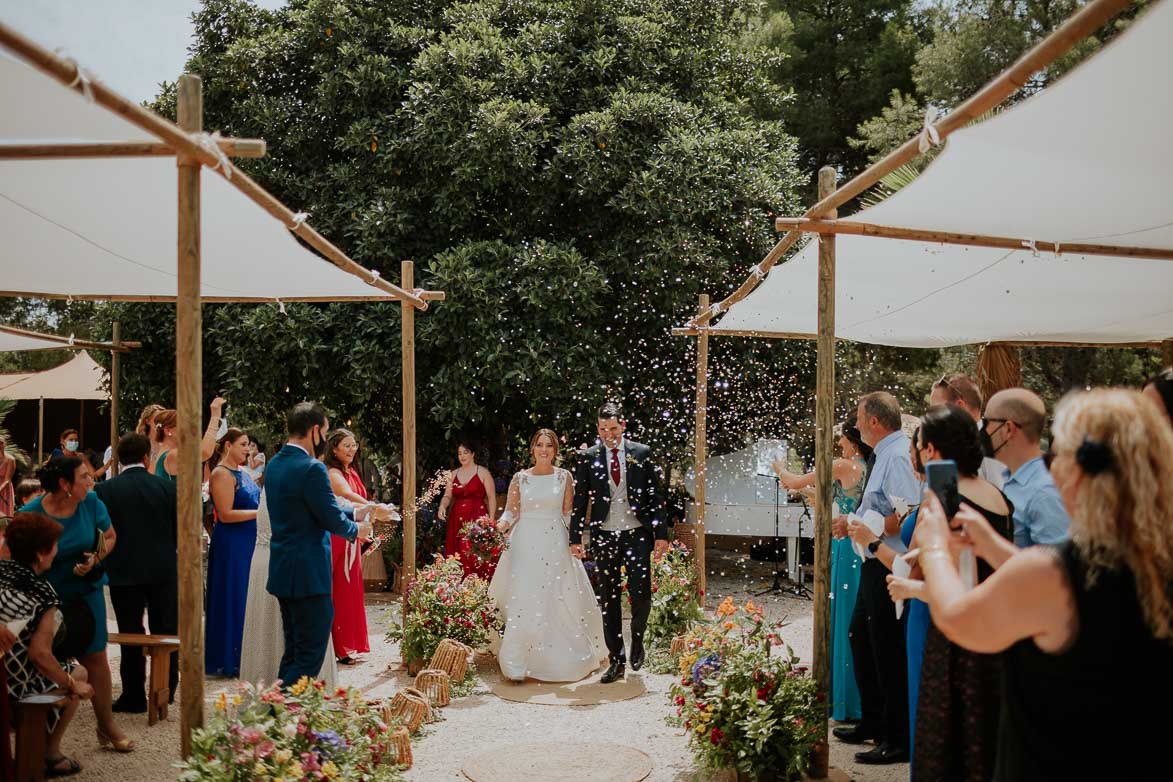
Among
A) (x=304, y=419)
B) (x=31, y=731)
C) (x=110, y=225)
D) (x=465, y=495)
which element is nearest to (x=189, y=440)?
(x=304, y=419)

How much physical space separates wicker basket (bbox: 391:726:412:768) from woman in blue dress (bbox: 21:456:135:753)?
1.56 metres

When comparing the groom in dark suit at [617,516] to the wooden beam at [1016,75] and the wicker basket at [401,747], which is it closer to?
the wicker basket at [401,747]

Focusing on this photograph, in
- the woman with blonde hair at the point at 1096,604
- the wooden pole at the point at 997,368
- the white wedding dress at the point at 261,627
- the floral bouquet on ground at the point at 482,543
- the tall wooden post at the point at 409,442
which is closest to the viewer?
the woman with blonde hair at the point at 1096,604

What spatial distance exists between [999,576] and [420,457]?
1106cm

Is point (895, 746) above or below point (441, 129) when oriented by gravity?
below

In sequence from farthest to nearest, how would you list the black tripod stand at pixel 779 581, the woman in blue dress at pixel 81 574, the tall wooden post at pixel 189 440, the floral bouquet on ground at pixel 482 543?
the black tripod stand at pixel 779 581, the floral bouquet on ground at pixel 482 543, the woman in blue dress at pixel 81 574, the tall wooden post at pixel 189 440

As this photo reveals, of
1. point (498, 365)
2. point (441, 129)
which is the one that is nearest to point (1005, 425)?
point (498, 365)

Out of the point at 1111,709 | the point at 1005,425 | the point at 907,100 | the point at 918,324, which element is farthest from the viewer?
the point at 907,100

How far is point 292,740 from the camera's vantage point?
159 inches

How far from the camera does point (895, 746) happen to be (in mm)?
5148

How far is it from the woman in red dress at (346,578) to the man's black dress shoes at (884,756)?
382 cm

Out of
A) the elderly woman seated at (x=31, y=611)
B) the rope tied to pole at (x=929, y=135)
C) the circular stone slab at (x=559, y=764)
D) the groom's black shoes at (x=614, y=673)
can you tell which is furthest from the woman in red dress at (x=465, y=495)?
the rope tied to pole at (x=929, y=135)

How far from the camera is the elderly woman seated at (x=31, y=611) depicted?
4375 mm

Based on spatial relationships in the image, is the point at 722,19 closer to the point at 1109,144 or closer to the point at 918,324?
the point at 918,324
